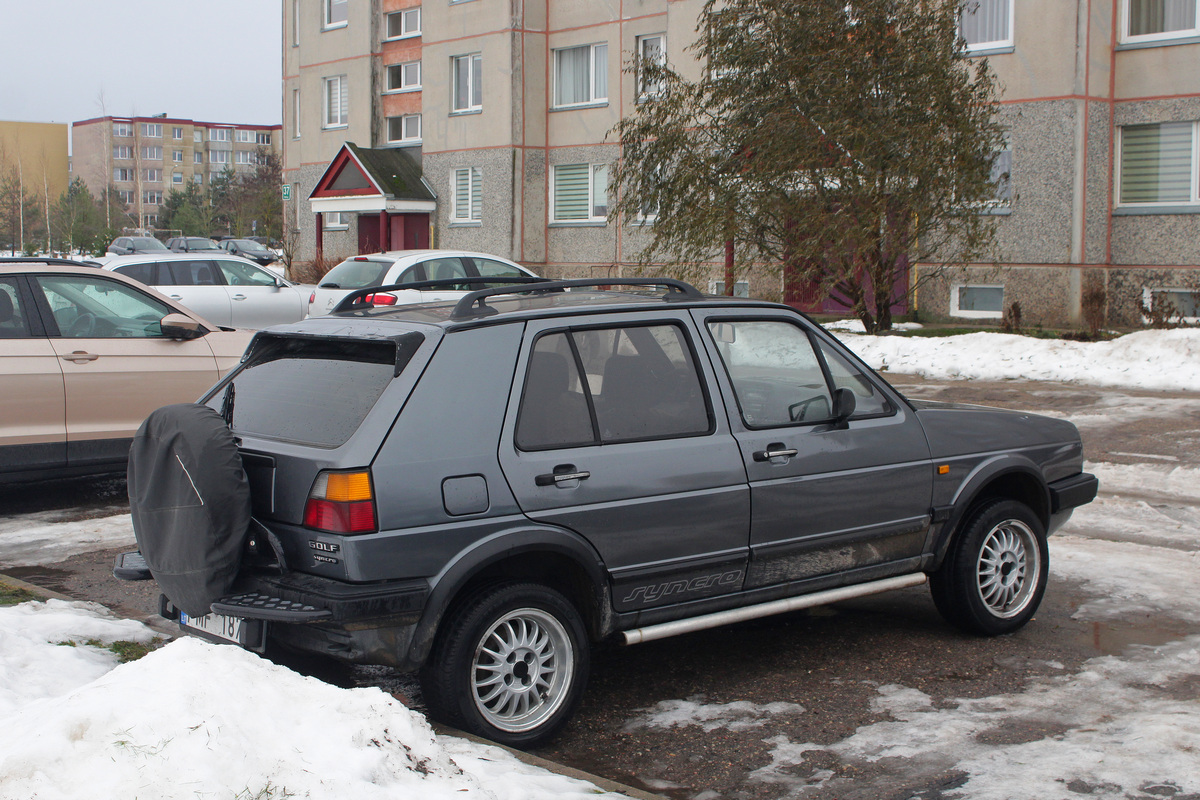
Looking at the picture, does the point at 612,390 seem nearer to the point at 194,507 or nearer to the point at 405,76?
the point at 194,507

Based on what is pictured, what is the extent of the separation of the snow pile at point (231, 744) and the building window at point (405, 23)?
36.5 m

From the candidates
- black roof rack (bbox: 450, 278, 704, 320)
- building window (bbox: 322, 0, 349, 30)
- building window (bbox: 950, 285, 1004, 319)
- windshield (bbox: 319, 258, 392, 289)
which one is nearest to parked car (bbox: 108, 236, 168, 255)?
building window (bbox: 322, 0, 349, 30)

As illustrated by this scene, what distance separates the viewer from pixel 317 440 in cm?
441

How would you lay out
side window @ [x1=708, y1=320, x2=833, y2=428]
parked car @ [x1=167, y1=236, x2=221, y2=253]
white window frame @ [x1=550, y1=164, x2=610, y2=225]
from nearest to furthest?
side window @ [x1=708, y1=320, x2=833, y2=428], white window frame @ [x1=550, y1=164, x2=610, y2=225], parked car @ [x1=167, y1=236, x2=221, y2=253]

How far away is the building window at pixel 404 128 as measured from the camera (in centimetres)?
3875

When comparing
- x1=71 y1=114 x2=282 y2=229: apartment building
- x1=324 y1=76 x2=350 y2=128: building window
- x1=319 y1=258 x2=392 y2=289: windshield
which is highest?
x1=71 y1=114 x2=282 y2=229: apartment building

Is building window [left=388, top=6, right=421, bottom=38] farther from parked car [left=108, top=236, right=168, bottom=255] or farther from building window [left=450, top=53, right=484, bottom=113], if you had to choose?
parked car [left=108, top=236, right=168, bottom=255]

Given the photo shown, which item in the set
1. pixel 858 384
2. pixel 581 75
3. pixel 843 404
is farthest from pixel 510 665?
pixel 581 75

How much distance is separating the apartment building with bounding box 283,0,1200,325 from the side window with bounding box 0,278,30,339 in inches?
536

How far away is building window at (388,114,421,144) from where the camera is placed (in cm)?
3875

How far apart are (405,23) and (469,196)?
763cm

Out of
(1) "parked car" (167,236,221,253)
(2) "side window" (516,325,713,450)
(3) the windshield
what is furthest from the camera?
(1) "parked car" (167,236,221,253)

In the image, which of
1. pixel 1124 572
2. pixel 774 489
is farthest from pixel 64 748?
pixel 1124 572

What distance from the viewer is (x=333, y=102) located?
40719mm
